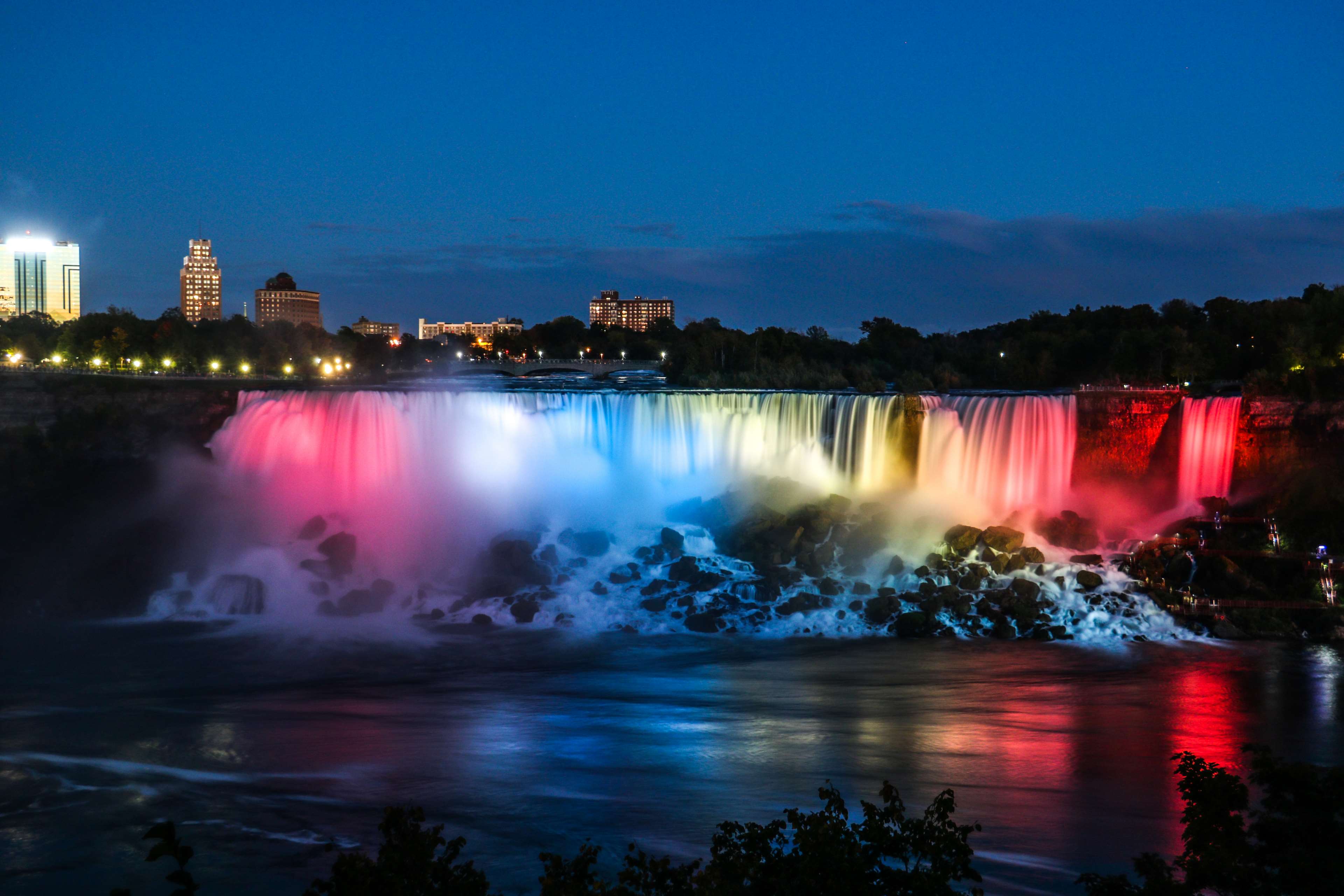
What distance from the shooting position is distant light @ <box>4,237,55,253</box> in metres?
128

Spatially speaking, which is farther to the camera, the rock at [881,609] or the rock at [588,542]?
the rock at [588,542]

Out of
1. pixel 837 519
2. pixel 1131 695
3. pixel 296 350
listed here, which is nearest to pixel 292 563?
pixel 837 519

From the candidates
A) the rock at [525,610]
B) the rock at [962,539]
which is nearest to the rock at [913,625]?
the rock at [962,539]

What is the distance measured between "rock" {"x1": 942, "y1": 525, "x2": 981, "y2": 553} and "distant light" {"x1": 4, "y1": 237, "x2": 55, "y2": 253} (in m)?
134

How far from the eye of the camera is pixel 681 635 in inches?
1011

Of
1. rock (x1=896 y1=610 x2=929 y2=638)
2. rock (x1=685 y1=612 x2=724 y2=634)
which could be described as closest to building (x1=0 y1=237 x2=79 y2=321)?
rock (x1=685 y1=612 x2=724 y2=634)

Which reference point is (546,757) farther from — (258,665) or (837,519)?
(837,519)

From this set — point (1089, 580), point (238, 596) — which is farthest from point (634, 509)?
point (1089, 580)

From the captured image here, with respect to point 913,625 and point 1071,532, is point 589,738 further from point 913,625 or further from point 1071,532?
point 1071,532

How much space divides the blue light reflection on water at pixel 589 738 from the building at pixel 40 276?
392 ft

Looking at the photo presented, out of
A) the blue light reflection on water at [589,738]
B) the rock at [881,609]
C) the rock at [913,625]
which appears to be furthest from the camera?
the rock at [881,609]

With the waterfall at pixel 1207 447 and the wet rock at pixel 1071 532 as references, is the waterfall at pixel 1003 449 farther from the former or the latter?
the waterfall at pixel 1207 447

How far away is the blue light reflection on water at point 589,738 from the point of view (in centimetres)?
1391

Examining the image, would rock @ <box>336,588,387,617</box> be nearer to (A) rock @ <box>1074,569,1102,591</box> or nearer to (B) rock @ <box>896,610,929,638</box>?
(B) rock @ <box>896,610,929,638</box>
